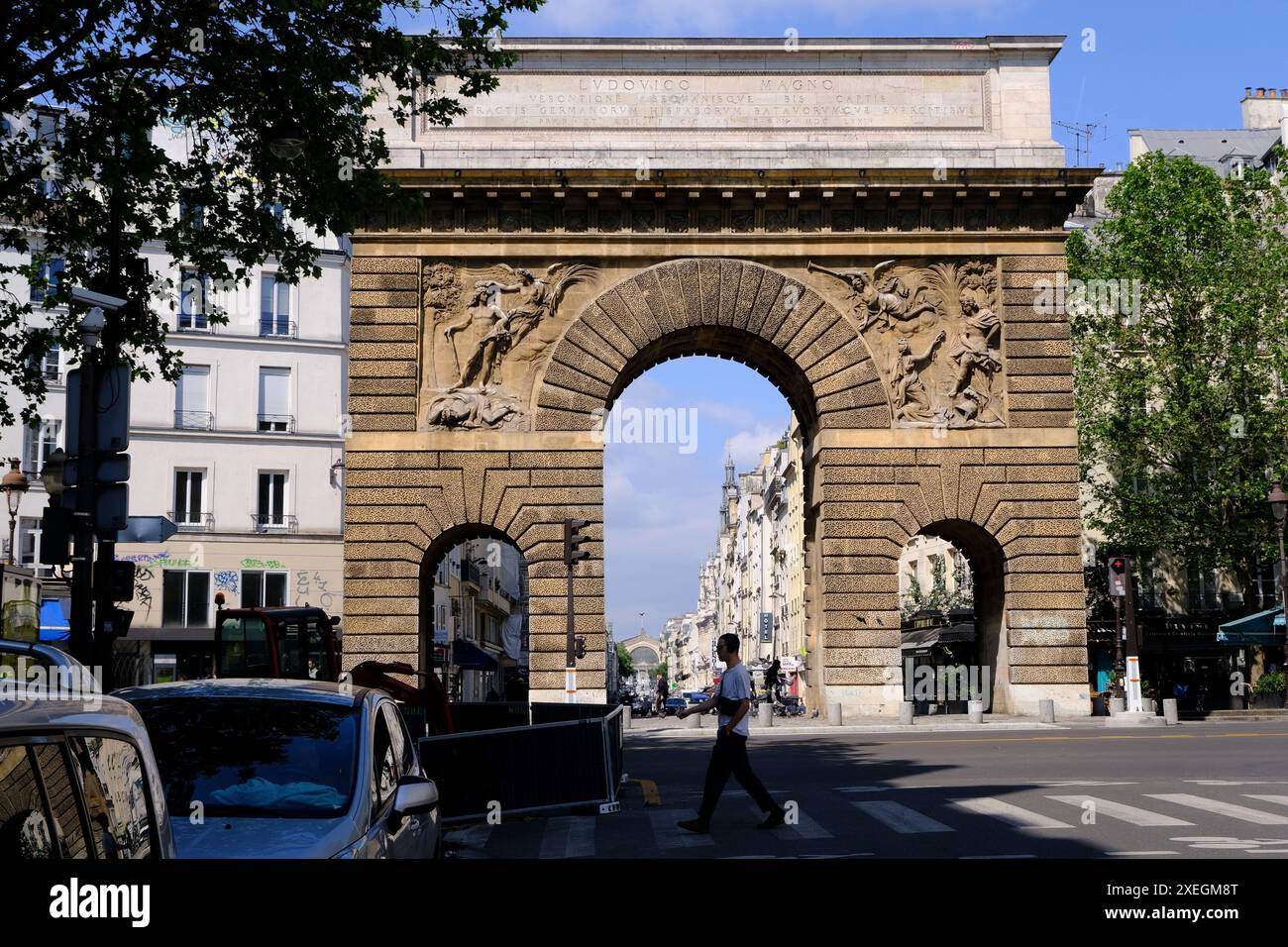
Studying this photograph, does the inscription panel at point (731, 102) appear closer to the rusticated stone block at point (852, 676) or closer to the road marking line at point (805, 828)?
the rusticated stone block at point (852, 676)

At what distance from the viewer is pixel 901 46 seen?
36438 millimetres

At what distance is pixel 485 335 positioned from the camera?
35.4 metres

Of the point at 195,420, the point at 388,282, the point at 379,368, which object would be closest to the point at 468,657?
the point at 195,420

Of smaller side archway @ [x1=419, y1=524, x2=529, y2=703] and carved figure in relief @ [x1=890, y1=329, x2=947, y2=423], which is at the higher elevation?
carved figure in relief @ [x1=890, y1=329, x2=947, y2=423]

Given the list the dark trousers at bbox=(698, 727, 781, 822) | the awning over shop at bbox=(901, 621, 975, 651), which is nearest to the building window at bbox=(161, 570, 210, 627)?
the awning over shop at bbox=(901, 621, 975, 651)

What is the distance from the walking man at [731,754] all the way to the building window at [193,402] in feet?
126

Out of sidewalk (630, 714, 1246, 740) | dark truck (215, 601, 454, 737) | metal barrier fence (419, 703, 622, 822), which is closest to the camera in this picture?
metal barrier fence (419, 703, 622, 822)

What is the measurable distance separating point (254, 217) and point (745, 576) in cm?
13134

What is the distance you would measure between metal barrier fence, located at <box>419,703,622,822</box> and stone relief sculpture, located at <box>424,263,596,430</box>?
772 inches

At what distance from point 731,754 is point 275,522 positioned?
38.1m

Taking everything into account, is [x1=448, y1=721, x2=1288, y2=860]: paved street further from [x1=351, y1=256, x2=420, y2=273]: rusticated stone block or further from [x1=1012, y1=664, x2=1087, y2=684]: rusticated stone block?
[x1=351, y1=256, x2=420, y2=273]: rusticated stone block

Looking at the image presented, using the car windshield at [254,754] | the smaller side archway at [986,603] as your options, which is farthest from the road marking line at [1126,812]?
the smaller side archway at [986,603]

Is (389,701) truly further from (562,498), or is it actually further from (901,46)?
(901,46)

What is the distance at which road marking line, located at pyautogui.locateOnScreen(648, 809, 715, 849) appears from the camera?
13094mm
